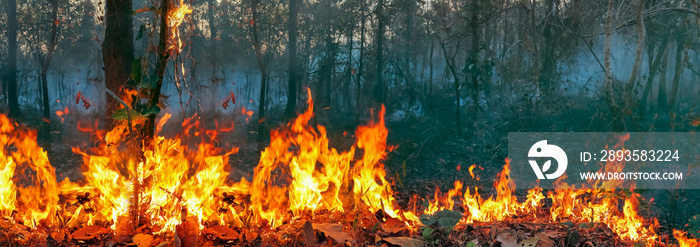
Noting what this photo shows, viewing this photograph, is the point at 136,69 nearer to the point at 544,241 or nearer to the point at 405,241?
the point at 405,241

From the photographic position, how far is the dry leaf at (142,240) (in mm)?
3891

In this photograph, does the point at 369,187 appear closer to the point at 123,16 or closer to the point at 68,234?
the point at 68,234

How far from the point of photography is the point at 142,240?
3918 millimetres

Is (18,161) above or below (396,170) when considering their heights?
above

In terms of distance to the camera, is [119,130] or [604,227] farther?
[604,227]

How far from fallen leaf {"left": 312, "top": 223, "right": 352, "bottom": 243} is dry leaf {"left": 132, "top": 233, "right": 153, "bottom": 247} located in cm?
141

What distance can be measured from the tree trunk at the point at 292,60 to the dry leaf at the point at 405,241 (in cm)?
936

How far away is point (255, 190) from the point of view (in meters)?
4.72

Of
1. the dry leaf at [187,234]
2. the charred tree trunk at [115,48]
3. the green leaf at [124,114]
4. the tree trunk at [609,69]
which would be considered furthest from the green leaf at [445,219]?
the tree trunk at [609,69]

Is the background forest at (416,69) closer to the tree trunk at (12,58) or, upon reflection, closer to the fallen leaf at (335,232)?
the tree trunk at (12,58)

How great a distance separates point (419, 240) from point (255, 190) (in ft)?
5.82

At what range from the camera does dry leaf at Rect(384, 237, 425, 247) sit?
3813mm

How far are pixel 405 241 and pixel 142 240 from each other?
7.31ft

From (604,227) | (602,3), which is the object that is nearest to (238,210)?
(604,227)
